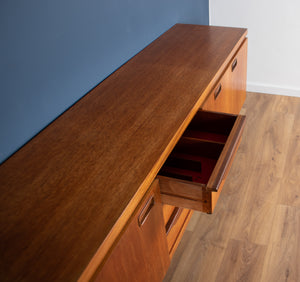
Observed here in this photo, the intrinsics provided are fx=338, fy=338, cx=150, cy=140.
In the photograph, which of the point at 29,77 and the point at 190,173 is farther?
the point at 190,173

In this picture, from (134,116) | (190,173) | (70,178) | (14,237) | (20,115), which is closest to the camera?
(14,237)

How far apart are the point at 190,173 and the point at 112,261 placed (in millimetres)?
574

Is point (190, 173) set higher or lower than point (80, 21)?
lower

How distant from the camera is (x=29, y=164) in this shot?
1001 millimetres

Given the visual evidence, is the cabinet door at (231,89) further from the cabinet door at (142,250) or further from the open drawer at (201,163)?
the cabinet door at (142,250)

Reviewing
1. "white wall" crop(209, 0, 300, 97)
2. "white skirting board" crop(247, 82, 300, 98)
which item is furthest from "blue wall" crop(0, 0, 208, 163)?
"white skirting board" crop(247, 82, 300, 98)

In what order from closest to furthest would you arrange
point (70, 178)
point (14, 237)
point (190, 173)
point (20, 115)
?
point (14, 237), point (70, 178), point (20, 115), point (190, 173)

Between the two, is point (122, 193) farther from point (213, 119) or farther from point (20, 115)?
point (213, 119)

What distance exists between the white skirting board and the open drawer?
1332mm

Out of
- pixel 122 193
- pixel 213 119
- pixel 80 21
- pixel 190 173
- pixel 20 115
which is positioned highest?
pixel 80 21

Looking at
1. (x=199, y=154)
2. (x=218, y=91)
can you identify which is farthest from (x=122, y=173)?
(x=218, y=91)

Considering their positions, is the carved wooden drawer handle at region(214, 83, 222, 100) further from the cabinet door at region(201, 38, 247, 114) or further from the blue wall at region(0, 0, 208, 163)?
the blue wall at region(0, 0, 208, 163)

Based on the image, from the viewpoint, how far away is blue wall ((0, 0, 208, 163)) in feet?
3.26

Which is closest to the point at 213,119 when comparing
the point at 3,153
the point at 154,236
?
the point at 154,236
